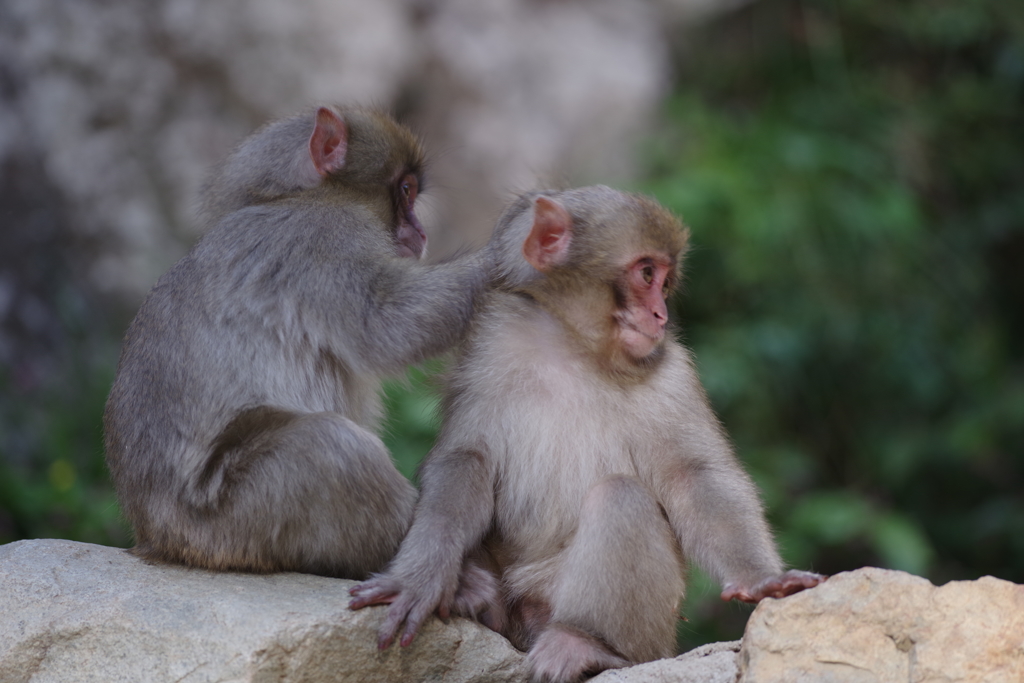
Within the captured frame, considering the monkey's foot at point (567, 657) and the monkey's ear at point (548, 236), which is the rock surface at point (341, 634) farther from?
the monkey's ear at point (548, 236)

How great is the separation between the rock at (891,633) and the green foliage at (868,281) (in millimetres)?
3209

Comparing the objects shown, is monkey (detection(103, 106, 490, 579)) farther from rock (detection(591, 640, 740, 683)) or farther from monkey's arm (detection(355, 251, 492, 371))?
Result: rock (detection(591, 640, 740, 683))

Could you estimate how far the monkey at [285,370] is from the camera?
9.87 ft

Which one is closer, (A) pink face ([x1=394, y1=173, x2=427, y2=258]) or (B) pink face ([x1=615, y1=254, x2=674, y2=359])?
(B) pink face ([x1=615, y1=254, x2=674, y2=359])

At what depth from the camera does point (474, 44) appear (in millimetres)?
7949

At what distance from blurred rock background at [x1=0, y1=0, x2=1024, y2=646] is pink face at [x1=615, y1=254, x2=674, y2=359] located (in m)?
2.63

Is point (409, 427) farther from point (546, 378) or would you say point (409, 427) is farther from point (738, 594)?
point (738, 594)

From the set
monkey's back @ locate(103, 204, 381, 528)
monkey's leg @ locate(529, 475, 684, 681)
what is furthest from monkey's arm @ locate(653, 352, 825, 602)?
monkey's back @ locate(103, 204, 381, 528)

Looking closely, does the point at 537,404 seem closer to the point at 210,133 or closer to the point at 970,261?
the point at 210,133

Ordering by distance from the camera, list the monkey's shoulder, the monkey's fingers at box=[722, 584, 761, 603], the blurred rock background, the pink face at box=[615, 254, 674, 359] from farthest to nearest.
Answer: the blurred rock background, the monkey's shoulder, the pink face at box=[615, 254, 674, 359], the monkey's fingers at box=[722, 584, 761, 603]

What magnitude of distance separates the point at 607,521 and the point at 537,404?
43 cm

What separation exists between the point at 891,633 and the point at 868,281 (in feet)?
15.5

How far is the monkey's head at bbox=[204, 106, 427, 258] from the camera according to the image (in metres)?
3.53

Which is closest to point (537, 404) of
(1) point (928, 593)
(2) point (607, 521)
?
(2) point (607, 521)
